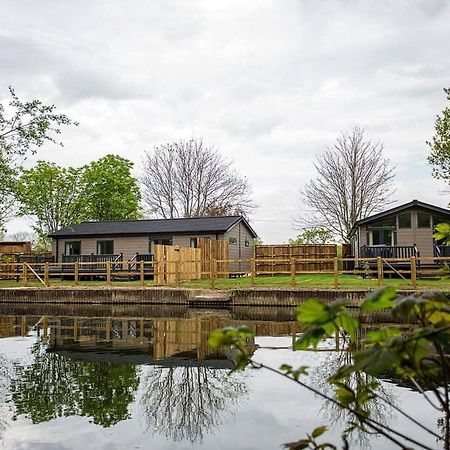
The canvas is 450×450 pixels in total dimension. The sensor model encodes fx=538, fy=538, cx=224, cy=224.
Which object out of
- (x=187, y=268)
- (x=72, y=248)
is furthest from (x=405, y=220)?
(x=72, y=248)

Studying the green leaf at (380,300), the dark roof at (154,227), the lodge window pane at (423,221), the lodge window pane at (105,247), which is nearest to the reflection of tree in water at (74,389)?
the green leaf at (380,300)

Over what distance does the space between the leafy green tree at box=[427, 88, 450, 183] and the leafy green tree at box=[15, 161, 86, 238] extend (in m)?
24.2

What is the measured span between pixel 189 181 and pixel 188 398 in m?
36.2

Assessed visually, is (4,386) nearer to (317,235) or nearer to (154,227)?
(154,227)

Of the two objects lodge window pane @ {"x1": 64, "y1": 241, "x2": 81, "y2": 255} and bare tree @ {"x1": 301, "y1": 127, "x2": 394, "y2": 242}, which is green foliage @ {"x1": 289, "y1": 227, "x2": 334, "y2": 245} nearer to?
bare tree @ {"x1": 301, "y1": 127, "x2": 394, "y2": 242}

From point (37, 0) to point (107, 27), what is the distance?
2299 millimetres

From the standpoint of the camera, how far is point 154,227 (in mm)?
29094

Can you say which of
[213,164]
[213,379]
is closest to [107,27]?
[213,379]

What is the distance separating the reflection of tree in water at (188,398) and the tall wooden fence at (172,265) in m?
13.1

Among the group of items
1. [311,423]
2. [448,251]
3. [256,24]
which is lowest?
[311,423]

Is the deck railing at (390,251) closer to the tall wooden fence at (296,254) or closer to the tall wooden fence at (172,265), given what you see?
the tall wooden fence at (296,254)

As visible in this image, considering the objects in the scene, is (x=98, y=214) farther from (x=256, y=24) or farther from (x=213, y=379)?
(x=213, y=379)

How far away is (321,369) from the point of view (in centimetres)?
747

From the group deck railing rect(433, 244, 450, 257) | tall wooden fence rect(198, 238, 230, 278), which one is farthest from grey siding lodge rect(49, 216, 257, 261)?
deck railing rect(433, 244, 450, 257)
